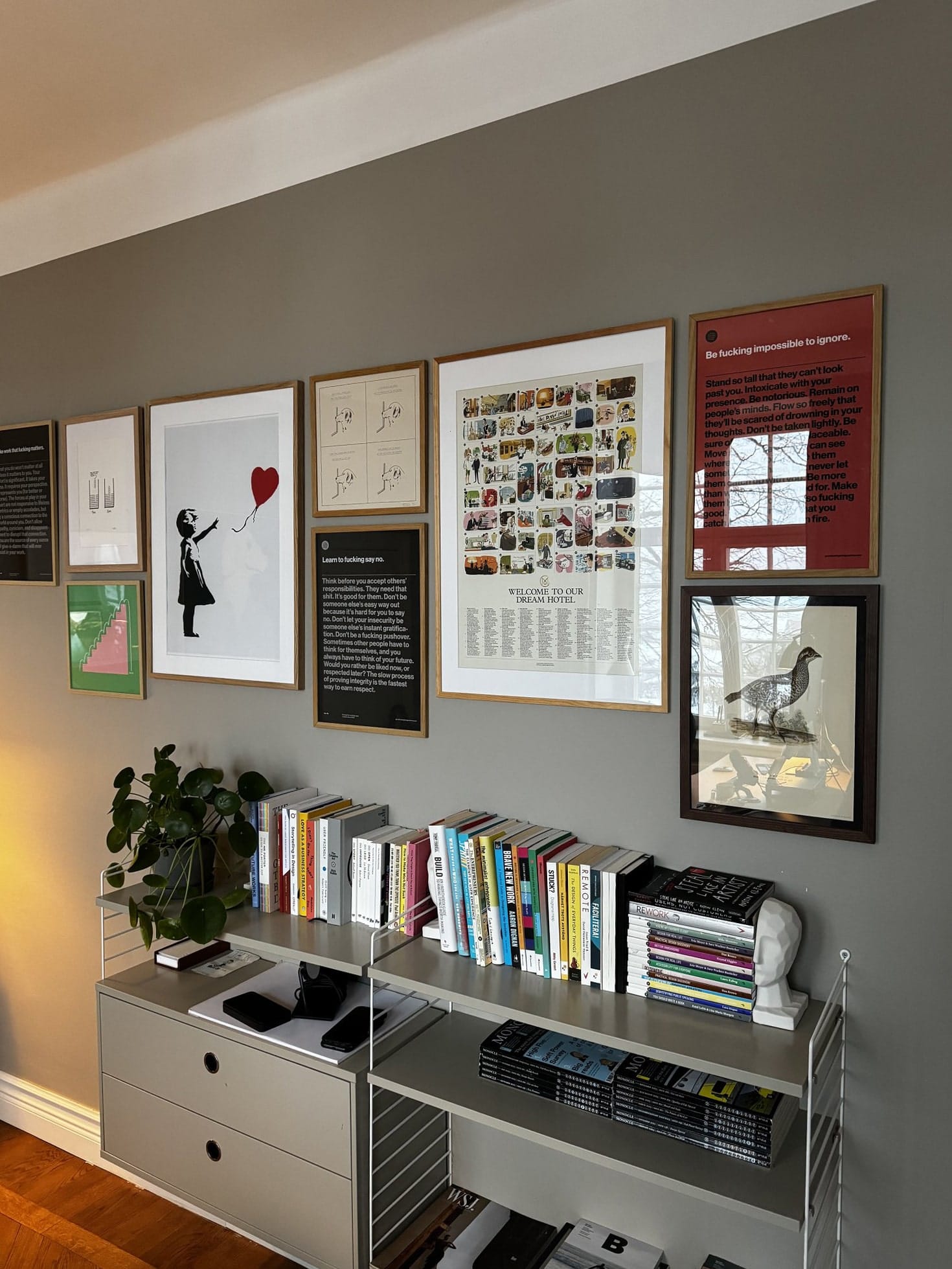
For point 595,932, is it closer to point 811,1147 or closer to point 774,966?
point 774,966

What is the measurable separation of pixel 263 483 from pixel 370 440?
1.11 feet

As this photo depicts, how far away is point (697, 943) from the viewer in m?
1.51

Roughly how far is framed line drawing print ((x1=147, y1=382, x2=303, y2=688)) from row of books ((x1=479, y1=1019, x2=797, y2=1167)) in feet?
3.22

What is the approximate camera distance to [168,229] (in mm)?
2385

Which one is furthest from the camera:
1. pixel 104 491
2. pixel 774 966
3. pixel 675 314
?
pixel 104 491

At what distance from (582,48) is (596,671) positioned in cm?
118

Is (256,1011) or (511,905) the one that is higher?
(511,905)

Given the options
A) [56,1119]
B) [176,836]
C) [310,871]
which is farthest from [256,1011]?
[56,1119]

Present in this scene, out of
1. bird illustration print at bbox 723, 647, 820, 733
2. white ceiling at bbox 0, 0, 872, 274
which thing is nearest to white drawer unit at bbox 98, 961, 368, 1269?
bird illustration print at bbox 723, 647, 820, 733

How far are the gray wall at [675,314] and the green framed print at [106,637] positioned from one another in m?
0.08

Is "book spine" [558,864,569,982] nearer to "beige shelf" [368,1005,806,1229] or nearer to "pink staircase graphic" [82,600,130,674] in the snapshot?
"beige shelf" [368,1005,806,1229]

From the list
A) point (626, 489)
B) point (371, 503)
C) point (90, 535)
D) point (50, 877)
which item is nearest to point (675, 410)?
point (626, 489)

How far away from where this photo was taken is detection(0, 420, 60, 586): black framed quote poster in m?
2.67

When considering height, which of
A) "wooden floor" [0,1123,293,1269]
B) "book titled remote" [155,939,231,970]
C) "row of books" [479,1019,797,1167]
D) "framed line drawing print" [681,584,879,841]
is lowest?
"wooden floor" [0,1123,293,1269]
